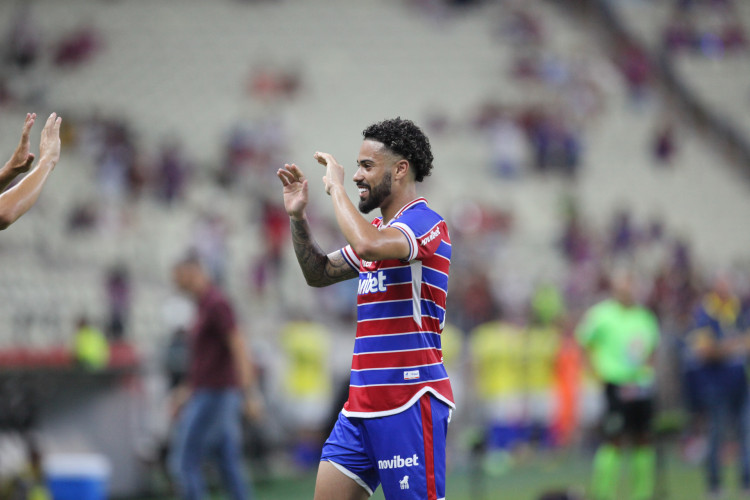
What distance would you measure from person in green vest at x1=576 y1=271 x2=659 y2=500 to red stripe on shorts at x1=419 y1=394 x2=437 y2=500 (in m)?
6.23

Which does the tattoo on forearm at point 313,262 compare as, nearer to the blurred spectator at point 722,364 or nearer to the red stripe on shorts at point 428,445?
the red stripe on shorts at point 428,445

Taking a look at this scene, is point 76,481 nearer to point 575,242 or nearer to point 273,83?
point 575,242

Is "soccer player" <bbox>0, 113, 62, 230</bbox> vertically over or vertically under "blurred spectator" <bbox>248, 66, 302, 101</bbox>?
under

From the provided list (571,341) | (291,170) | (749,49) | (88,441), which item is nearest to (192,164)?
(571,341)

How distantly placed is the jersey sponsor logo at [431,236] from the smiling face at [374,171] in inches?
13.1

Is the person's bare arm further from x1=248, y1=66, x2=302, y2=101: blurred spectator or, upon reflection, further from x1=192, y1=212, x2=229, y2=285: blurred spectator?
x1=248, y1=66, x2=302, y2=101: blurred spectator

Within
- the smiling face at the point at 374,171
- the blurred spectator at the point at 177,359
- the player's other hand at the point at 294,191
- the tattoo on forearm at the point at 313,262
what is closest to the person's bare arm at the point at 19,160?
the player's other hand at the point at 294,191

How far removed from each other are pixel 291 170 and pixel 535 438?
12062 mm

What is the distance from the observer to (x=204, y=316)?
920 centimetres

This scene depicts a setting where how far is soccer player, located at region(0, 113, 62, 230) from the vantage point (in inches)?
191

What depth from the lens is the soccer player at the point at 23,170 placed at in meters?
4.86

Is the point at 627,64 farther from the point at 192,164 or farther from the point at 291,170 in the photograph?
the point at 291,170

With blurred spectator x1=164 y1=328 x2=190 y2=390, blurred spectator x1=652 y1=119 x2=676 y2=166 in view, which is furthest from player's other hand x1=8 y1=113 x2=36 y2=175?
blurred spectator x1=652 y1=119 x2=676 y2=166

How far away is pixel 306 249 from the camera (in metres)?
5.46
